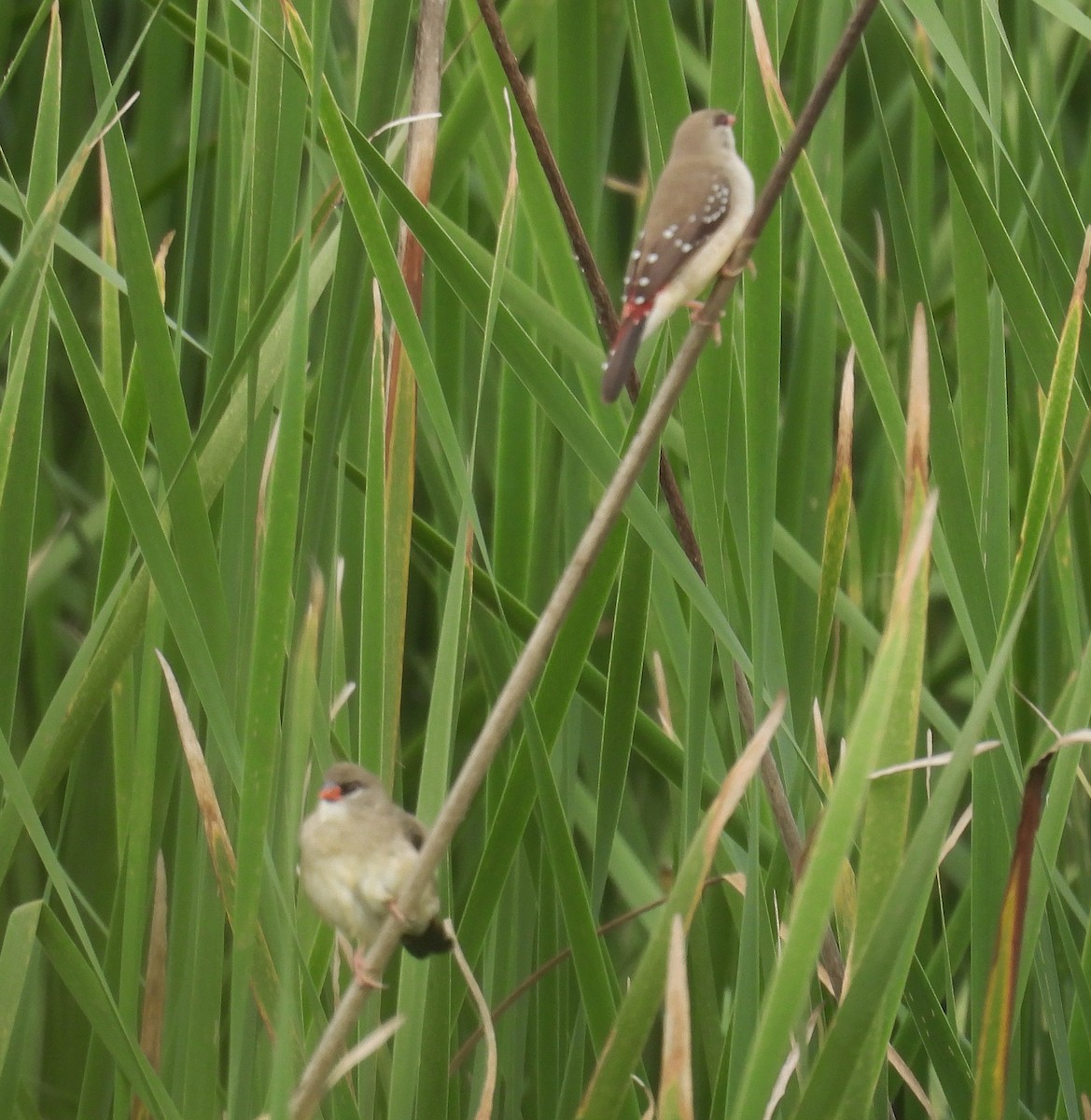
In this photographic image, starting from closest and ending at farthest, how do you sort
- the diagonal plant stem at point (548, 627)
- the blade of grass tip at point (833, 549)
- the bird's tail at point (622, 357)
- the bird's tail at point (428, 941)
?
the diagonal plant stem at point (548, 627) → the bird's tail at point (428, 941) → the bird's tail at point (622, 357) → the blade of grass tip at point (833, 549)

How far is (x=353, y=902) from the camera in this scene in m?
0.99

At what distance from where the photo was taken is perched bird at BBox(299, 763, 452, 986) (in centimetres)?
97

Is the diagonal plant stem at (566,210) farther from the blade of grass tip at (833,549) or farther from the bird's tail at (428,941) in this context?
the bird's tail at (428,941)

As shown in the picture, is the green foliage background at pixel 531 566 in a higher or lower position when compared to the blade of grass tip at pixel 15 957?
higher

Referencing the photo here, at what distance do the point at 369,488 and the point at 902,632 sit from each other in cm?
42

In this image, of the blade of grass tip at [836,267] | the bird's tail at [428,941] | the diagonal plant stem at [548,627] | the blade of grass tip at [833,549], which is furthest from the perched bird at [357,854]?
the blade of grass tip at [836,267]

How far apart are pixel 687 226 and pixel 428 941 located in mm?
599

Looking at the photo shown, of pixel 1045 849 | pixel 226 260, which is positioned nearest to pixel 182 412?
pixel 226 260

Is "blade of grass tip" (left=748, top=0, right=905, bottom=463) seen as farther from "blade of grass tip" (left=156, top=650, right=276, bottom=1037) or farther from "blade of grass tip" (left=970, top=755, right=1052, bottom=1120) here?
"blade of grass tip" (left=156, top=650, right=276, bottom=1037)

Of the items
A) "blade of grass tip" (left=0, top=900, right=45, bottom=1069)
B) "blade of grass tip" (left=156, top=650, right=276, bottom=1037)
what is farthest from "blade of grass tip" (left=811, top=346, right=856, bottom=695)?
"blade of grass tip" (left=0, top=900, right=45, bottom=1069)

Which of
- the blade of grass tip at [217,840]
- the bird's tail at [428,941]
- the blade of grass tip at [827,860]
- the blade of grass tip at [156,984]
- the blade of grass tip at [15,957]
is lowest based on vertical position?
the blade of grass tip at [156,984]

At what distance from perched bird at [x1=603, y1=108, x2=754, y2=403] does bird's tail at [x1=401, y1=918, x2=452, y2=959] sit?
0.41 metres

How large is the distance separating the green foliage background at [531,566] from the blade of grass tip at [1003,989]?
1cm

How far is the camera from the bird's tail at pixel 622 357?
100cm
